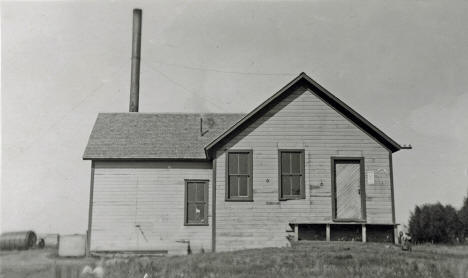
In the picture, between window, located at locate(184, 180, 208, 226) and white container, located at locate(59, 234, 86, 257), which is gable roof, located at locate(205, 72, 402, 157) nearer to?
window, located at locate(184, 180, 208, 226)

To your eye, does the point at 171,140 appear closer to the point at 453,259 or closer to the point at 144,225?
the point at 144,225

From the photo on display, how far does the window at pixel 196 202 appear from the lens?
78.0 ft

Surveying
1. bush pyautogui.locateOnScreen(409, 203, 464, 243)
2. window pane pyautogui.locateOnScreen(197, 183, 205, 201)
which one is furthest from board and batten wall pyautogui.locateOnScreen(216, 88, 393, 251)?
bush pyautogui.locateOnScreen(409, 203, 464, 243)

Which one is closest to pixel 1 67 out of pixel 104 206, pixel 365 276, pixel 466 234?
pixel 104 206

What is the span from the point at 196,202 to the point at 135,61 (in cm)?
1253

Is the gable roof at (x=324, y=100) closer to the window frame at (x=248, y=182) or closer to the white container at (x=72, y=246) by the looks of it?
the window frame at (x=248, y=182)

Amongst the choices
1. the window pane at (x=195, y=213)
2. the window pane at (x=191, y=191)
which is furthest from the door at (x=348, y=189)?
the window pane at (x=191, y=191)

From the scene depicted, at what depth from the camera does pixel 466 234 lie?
31062 millimetres

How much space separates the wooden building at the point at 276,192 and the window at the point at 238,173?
4cm

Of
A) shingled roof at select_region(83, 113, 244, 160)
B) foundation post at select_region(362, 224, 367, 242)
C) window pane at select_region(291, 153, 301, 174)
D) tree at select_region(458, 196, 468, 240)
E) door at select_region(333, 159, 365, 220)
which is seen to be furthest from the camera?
tree at select_region(458, 196, 468, 240)

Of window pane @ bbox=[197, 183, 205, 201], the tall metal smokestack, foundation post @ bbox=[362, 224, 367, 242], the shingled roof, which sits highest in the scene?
the tall metal smokestack

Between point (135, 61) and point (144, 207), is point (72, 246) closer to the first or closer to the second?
point (144, 207)

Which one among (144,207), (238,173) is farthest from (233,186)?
(144,207)

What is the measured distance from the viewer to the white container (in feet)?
78.1
